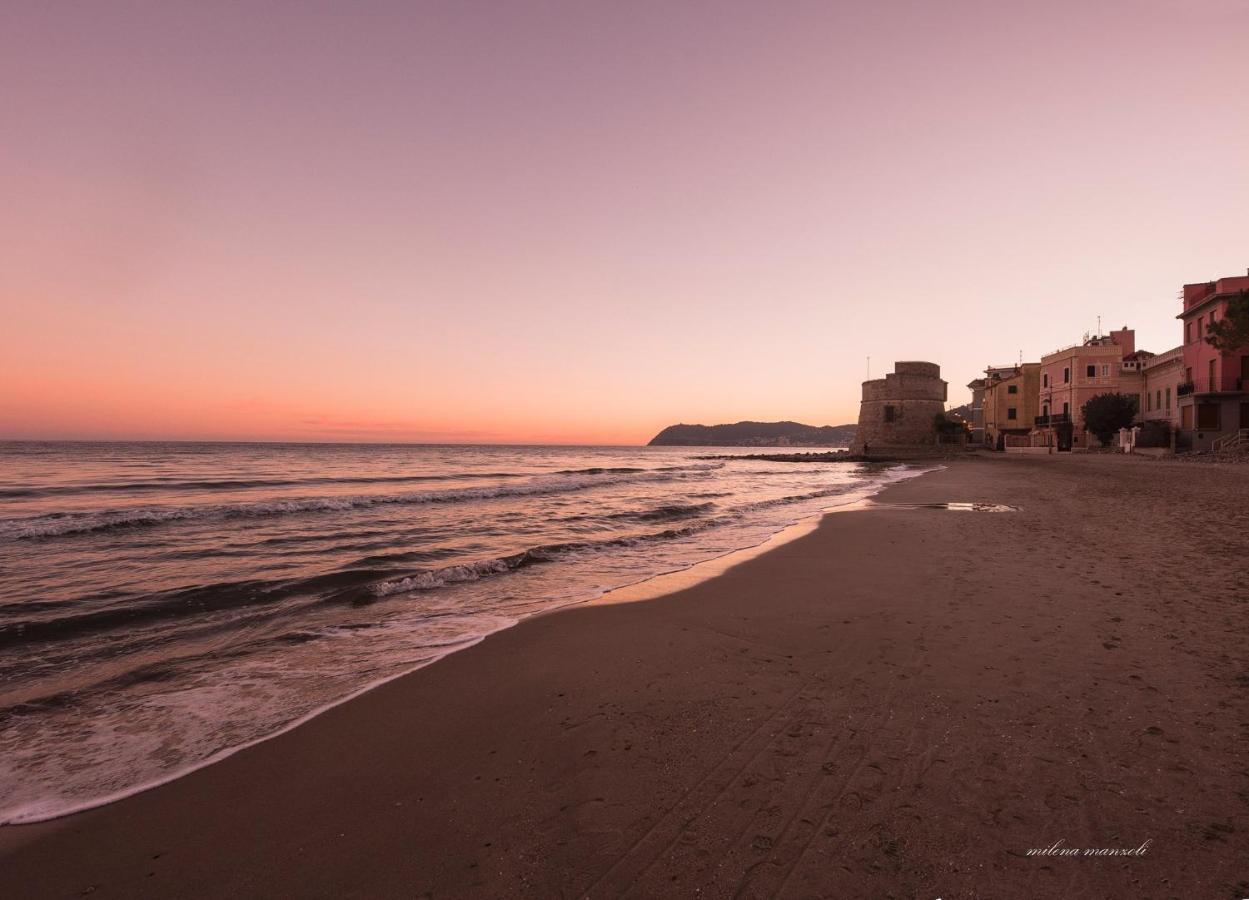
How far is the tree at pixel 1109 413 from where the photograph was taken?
40.8m

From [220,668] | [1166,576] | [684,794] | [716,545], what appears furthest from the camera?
[716,545]

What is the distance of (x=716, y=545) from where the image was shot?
1066 cm

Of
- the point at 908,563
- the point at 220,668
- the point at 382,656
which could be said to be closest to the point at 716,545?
the point at 908,563

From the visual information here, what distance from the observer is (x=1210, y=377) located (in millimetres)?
33594

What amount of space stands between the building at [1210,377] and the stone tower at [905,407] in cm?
2951

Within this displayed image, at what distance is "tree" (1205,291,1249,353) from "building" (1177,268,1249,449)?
2.69 metres

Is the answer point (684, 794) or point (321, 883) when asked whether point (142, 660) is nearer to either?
point (321, 883)

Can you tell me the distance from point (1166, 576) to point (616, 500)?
47.9 ft

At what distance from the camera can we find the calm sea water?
3.60 meters

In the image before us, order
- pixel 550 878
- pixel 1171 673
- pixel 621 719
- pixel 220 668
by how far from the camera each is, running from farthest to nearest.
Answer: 1. pixel 220 668
2. pixel 1171 673
3. pixel 621 719
4. pixel 550 878

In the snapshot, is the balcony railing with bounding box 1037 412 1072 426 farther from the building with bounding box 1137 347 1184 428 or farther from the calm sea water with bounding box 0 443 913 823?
the calm sea water with bounding box 0 443 913 823

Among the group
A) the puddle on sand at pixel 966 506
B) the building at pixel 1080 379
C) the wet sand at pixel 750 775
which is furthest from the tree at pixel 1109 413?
the wet sand at pixel 750 775

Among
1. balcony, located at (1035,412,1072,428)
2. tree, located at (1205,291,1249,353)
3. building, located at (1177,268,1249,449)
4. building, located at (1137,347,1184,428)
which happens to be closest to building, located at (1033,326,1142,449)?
balcony, located at (1035,412,1072,428)

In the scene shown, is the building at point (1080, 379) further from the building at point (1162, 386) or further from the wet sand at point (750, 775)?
the wet sand at point (750, 775)
